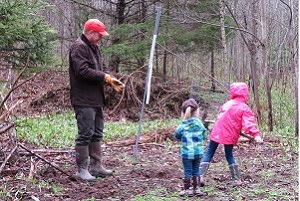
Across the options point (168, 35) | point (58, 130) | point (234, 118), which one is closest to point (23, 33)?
point (234, 118)

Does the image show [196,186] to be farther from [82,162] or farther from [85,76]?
[85,76]

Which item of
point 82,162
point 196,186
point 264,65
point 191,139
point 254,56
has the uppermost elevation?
point 254,56

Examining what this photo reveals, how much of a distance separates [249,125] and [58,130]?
5767 millimetres

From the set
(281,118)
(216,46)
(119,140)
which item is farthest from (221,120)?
(216,46)

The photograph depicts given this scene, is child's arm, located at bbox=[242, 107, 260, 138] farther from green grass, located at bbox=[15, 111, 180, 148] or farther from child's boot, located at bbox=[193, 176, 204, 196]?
green grass, located at bbox=[15, 111, 180, 148]

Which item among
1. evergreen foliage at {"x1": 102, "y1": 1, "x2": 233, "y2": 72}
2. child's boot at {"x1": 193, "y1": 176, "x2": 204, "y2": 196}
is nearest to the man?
child's boot at {"x1": 193, "y1": 176, "x2": 204, "y2": 196}

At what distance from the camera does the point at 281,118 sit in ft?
35.8

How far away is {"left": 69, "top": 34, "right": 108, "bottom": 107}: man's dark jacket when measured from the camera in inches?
205

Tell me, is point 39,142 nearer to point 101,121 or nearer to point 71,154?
point 71,154

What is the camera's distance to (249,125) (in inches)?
200

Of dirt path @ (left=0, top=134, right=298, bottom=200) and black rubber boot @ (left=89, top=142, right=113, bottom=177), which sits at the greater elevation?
black rubber boot @ (left=89, top=142, right=113, bottom=177)

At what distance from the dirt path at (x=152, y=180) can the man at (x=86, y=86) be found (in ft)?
1.39

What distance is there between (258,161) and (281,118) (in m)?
4.59

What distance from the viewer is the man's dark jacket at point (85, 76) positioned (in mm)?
5195
